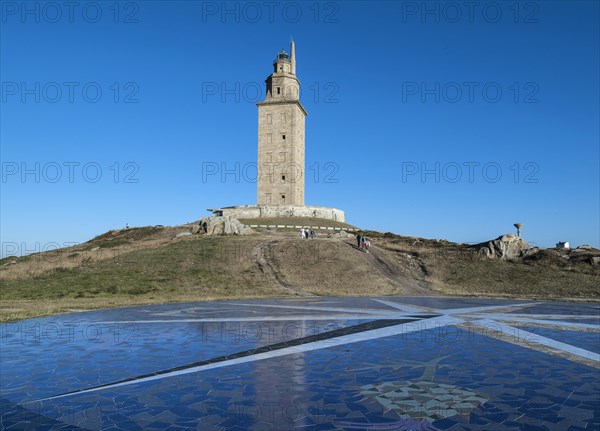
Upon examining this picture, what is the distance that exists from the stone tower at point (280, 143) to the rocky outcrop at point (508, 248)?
41.8 metres

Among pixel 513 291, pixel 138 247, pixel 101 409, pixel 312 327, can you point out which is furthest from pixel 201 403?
pixel 138 247

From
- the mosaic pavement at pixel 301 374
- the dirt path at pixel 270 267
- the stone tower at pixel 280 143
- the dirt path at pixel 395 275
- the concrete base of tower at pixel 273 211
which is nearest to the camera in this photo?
the mosaic pavement at pixel 301 374

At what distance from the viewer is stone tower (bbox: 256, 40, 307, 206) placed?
75.9 meters

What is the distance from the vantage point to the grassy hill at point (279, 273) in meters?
26.7

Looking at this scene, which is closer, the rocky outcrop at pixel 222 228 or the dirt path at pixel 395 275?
the dirt path at pixel 395 275

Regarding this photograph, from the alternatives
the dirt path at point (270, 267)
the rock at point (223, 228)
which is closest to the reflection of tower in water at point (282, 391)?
the dirt path at point (270, 267)

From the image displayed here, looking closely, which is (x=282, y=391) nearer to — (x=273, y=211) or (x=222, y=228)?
(x=222, y=228)

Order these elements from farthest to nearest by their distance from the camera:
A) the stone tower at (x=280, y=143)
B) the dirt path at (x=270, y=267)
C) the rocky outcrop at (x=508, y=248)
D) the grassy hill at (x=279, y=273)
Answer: the stone tower at (x=280, y=143) → the rocky outcrop at (x=508, y=248) → the dirt path at (x=270, y=267) → the grassy hill at (x=279, y=273)

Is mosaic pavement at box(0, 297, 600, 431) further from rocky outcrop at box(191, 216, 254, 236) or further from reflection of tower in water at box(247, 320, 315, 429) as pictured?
rocky outcrop at box(191, 216, 254, 236)

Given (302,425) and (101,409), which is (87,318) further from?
(302,425)

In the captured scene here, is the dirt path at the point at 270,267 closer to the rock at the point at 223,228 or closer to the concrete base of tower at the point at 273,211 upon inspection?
the rock at the point at 223,228

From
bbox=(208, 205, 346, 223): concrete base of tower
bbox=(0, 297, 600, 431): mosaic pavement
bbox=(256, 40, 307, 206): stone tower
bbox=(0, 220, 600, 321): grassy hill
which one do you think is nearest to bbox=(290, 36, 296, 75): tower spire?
bbox=(256, 40, 307, 206): stone tower

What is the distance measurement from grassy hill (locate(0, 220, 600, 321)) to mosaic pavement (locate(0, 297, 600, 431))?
9601 mm

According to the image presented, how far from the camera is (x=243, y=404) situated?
741cm
